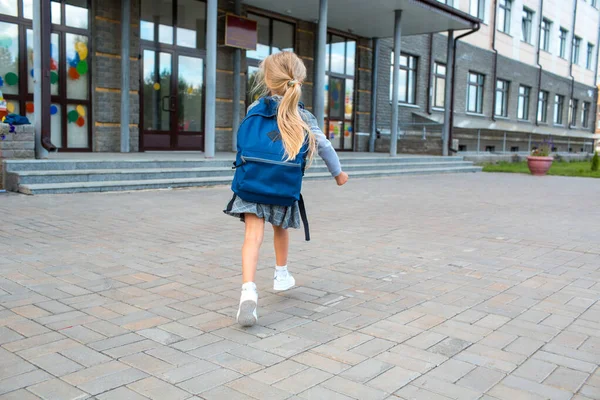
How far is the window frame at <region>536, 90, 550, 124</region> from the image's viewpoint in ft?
105

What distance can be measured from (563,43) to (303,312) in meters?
36.5

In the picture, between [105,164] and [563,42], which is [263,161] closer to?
[105,164]

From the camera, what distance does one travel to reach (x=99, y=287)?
399 centimetres

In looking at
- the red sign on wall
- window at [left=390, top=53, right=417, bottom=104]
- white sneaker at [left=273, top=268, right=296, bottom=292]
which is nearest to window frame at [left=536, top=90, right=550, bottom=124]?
window at [left=390, top=53, right=417, bottom=104]

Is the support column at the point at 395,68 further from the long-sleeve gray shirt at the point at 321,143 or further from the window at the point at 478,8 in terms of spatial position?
the long-sleeve gray shirt at the point at 321,143

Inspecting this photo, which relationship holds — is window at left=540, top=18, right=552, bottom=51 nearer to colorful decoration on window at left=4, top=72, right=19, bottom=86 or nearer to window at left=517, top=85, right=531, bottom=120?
window at left=517, top=85, right=531, bottom=120

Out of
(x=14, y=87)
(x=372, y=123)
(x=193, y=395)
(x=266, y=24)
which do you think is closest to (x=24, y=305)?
(x=193, y=395)

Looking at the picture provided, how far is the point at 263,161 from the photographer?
11.1ft

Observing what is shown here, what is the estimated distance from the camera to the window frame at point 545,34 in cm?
3177

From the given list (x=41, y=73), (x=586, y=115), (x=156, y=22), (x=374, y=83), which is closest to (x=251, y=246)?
(x=41, y=73)

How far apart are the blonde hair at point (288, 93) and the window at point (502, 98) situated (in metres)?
26.2

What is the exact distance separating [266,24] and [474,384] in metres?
15.2

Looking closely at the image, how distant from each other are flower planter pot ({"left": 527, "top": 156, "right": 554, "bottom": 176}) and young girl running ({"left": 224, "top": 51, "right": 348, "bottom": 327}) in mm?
15174

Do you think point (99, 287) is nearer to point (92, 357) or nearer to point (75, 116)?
point (92, 357)
